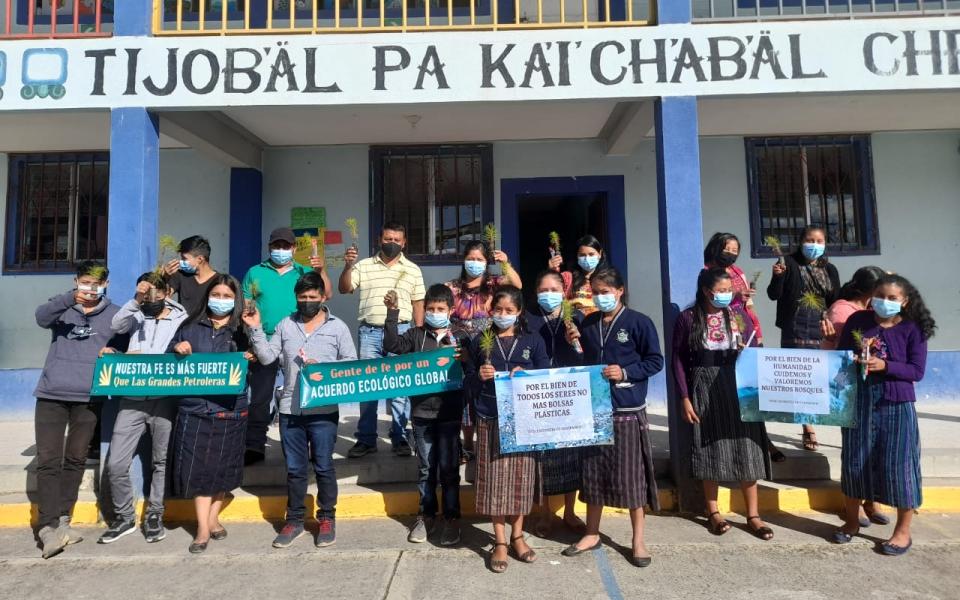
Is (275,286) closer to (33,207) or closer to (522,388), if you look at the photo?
(522,388)

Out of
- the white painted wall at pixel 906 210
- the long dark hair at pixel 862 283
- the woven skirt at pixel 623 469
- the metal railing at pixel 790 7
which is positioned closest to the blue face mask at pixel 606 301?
the woven skirt at pixel 623 469

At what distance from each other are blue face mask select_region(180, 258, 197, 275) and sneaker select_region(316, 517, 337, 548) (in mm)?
2064

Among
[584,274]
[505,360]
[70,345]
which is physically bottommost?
[505,360]

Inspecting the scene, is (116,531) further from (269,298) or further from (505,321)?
(505,321)

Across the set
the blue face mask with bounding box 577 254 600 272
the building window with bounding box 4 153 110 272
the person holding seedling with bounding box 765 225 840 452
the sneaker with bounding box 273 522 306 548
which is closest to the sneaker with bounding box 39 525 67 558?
the sneaker with bounding box 273 522 306 548

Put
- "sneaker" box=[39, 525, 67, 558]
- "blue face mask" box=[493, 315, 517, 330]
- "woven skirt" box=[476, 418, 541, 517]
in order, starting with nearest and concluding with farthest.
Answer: "woven skirt" box=[476, 418, 541, 517] < "blue face mask" box=[493, 315, 517, 330] < "sneaker" box=[39, 525, 67, 558]

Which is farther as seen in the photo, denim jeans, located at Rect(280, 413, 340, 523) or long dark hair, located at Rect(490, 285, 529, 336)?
denim jeans, located at Rect(280, 413, 340, 523)

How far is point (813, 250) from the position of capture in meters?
4.39

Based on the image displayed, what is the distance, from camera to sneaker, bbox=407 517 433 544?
3764 mm

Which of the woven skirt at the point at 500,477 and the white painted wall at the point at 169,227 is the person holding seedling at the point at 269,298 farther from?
the white painted wall at the point at 169,227

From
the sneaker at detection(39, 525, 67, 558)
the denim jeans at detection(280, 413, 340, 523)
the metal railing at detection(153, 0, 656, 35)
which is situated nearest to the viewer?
the sneaker at detection(39, 525, 67, 558)

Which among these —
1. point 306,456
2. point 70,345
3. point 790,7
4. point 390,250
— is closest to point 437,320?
point 390,250

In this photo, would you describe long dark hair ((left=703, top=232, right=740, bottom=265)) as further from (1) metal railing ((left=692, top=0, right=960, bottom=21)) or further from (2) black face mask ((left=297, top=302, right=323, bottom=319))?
(1) metal railing ((left=692, top=0, right=960, bottom=21))

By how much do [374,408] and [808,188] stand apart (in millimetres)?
5933
